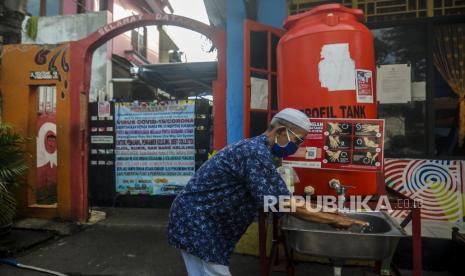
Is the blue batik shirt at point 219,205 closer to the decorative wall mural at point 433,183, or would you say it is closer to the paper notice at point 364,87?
the paper notice at point 364,87

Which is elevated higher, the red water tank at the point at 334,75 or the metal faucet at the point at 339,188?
the red water tank at the point at 334,75

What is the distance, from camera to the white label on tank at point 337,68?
2910mm

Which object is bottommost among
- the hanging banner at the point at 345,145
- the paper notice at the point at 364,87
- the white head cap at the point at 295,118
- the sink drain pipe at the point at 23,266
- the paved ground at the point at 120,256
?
the paved ground at the point at 120,256

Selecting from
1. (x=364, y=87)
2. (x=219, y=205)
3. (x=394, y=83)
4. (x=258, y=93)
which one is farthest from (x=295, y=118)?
(x=394, y=83)

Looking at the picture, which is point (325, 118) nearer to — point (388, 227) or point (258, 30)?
point (388, 227)

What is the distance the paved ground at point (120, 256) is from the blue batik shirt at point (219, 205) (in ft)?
5.69

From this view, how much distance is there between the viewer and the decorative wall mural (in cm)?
413

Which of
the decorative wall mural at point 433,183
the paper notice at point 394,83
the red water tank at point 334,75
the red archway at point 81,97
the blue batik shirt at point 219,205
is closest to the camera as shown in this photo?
the blue batik shirt at point 219,205

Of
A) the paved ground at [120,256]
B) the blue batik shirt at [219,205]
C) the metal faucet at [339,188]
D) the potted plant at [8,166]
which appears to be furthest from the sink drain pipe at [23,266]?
the metal faucet at [339,188]

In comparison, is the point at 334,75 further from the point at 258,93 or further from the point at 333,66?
the point at 258,93

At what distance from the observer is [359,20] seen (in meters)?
3.20

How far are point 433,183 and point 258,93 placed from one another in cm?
232

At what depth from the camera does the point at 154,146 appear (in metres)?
6.11

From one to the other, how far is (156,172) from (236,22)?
9.65 feet
